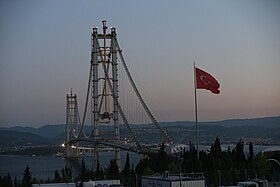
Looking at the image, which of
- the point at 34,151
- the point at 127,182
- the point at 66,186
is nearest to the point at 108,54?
the point at 127,182

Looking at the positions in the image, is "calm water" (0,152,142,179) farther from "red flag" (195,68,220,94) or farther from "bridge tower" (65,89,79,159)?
"red flag" (195,68,220,94)

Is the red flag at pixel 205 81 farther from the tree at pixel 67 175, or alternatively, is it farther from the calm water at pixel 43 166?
the calm water at pixel 43 166

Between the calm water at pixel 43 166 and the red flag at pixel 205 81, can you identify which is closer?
the red flag at pixel 205 81

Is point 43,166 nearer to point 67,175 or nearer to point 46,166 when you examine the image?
point 46,166

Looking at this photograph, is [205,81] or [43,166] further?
[43,166]

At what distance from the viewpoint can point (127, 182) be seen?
50.9ft

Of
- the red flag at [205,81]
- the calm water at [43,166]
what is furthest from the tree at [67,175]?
the calm water at [43,166]

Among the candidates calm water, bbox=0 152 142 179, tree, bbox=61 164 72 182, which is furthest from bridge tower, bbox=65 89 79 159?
tree, bbox=61 164 72 182

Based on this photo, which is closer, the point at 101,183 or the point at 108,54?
the point at 101,183

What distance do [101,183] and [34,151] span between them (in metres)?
49.4

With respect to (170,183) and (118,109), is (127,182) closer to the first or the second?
(170,183)

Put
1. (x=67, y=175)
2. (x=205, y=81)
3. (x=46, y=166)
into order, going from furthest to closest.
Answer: (x=46, y=166), (x=67, y=175), (x=205, y=81)

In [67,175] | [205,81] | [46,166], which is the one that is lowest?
[46,166]

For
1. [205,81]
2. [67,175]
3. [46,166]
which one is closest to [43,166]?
[46,166]
